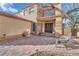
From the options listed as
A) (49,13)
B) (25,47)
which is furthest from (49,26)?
(25,47)

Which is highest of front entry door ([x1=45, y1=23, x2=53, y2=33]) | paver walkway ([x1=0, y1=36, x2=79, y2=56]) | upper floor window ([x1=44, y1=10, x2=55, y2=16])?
upper floor window ([x1=44, y1=10, x2=55, y2=16])

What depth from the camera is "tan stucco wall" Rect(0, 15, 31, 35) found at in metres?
2.44

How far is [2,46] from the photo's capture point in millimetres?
2469

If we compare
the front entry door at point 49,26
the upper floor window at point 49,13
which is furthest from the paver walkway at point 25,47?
the upper floor window at point 49,13

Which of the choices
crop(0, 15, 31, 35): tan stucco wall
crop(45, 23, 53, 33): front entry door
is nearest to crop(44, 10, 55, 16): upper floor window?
crop(45, 23, 53, 33): front entry door

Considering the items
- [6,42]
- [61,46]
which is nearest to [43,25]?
[61,46]

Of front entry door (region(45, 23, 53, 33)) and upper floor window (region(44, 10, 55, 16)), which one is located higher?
upper floor window (region(44, 10, 55, 16))

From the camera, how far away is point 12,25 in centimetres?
247

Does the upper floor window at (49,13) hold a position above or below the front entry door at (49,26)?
above

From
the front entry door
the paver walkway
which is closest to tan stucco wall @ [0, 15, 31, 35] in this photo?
the paver walkway

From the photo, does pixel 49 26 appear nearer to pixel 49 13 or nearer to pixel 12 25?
pixel 49 13

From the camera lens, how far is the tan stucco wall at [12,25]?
8.00 feet

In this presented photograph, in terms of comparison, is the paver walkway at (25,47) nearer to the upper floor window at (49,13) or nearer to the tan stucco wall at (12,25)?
the tan stucco wall at (12,25)

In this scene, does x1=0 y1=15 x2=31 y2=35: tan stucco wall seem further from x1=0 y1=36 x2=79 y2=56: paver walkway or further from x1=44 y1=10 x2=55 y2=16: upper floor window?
x1=44 y1=10 x2=55 y2=16: upper floor window
